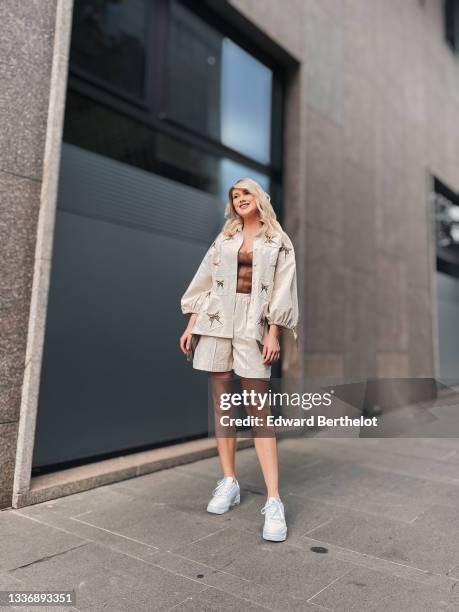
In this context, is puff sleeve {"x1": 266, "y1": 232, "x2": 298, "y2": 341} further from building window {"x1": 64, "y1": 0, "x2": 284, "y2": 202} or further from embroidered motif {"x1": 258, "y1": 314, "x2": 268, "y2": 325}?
building window {"x1": 64, "y1": 0, "x2": 284, "y2": 202}

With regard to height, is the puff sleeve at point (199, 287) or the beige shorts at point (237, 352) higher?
the puff sleeve at point (199, 287)

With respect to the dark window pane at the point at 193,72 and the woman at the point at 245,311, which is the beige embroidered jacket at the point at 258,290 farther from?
the dark window pane at the point at 193,72

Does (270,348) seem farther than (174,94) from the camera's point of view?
No

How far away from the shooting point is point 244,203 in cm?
320

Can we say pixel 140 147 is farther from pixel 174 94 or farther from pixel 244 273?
pixel 244 273

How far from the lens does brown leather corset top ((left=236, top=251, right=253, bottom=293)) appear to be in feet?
10.3

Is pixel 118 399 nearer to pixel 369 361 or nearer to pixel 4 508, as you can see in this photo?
pixel 4 508

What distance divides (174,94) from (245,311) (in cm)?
299

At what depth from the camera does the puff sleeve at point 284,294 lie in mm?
2955

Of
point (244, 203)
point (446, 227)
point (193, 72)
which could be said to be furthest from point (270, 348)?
point (446, 227)

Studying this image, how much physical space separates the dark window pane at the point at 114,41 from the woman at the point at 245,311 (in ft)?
6.81

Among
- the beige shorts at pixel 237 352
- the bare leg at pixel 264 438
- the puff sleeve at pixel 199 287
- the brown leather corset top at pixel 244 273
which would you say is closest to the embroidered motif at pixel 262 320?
the beige shorts at pixel 237 352

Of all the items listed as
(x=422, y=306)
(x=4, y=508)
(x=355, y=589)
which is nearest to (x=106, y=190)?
(x=4, y=508)

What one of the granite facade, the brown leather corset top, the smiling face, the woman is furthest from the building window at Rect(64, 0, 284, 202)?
the brown leather corset top
